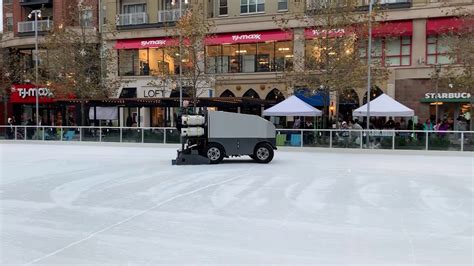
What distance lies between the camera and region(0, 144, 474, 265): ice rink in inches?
211

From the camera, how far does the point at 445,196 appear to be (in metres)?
9.29

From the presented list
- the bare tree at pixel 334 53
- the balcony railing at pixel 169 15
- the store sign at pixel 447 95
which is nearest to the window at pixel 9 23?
the balcony railing at pixel 169 15

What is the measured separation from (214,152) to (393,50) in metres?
19.1

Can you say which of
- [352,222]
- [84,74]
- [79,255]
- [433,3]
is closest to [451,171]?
[352,222]

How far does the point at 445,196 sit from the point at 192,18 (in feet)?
73.7

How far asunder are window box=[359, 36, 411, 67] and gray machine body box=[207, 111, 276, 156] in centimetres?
1607

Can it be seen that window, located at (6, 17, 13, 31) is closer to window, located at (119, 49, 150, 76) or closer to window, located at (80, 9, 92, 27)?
window, located at (80, 9, 92, 27)

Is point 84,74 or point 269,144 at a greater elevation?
point 84,74

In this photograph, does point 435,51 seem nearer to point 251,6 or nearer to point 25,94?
point 251,6

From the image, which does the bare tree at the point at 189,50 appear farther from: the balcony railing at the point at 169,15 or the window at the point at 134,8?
the window at the point at 134,8

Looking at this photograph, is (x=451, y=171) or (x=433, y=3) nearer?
(x=451, y=171)

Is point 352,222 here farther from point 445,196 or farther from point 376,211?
point 445,196

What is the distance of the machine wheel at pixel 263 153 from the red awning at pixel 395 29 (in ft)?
52.4

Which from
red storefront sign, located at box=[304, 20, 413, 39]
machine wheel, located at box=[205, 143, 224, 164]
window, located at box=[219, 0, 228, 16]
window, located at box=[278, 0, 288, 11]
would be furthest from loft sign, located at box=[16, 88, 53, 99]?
machine wheel, located at box=[205, 143, 224, 164]
